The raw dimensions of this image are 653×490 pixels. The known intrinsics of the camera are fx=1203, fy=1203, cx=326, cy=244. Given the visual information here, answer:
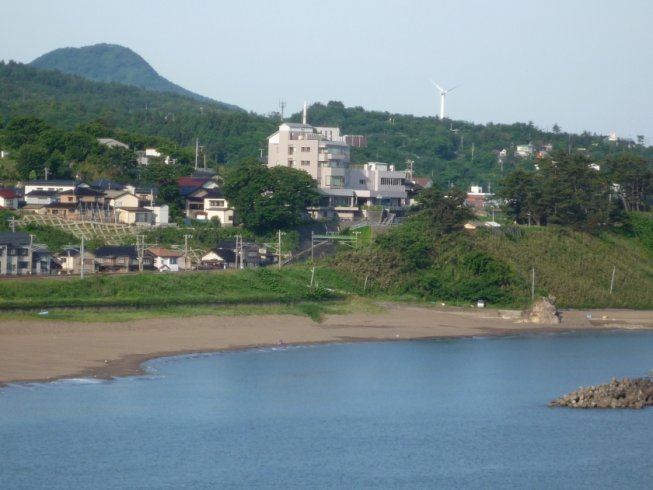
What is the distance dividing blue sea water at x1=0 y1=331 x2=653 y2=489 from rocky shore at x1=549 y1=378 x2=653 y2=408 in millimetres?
551

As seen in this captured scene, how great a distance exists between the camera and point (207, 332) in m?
38.9

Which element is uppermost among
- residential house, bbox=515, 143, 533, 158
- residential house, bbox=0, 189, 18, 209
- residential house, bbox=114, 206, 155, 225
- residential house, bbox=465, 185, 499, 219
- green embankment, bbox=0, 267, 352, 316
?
residential house, bbox=515, 143, 533, 158

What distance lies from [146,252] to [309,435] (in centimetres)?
2073

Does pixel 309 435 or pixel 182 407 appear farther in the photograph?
pixel 182 407

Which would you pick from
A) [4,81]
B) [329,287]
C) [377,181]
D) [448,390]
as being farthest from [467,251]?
[4,81]

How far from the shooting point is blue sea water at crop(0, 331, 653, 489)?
23203 mm

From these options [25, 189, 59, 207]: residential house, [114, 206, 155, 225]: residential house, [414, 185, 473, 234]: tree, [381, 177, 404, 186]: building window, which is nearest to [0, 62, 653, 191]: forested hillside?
[381, 177, 404, 186]: building window

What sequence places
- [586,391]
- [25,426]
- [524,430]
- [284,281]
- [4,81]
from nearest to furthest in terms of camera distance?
[25,426] → [524,430] → [586,391] → [284,281] → [4,81]

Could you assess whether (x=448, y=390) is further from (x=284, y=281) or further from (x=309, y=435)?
(x=284, y=281)

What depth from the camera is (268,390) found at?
31547 mm

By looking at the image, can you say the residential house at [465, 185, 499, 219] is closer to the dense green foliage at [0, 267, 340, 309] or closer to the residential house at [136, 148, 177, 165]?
the residential house at [136, 148, 177, 165]

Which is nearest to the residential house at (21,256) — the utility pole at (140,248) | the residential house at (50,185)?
the utility pole at (140,248)

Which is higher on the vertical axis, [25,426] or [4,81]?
[4,81]

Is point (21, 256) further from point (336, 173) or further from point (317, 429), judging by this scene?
point (336, 173)
